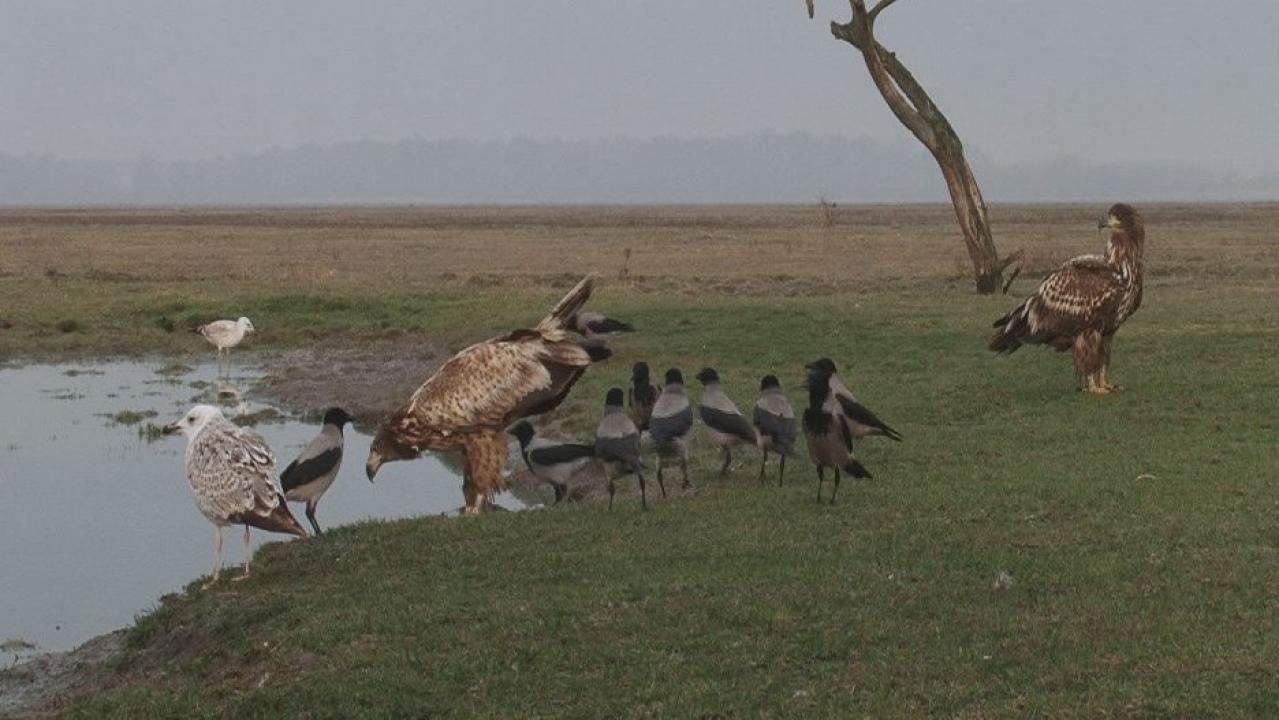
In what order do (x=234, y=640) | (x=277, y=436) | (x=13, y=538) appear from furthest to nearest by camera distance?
(x=277, y=436), (x=13, y=538), (x=234, y=640)

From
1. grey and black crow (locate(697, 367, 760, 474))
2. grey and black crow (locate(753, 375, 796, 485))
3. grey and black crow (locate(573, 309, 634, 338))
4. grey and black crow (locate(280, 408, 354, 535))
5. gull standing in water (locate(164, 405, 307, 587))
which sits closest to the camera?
gull standing in water (locate(164, 405, 307, 587))

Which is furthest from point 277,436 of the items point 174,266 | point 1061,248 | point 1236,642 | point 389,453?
point 1061,248

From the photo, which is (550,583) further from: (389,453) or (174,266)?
(174,266)

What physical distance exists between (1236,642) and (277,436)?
1640 centimetres

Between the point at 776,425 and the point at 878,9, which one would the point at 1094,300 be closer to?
the point at 776,425

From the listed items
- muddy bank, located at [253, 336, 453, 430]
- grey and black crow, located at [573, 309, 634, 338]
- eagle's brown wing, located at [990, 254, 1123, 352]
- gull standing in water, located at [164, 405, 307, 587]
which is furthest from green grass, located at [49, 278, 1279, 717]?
muddy bank, located at [253, 336, 453, 430]

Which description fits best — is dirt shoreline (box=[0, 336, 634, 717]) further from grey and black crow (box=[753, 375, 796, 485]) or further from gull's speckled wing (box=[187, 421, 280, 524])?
grey and black crow (box=[753, 375, 796, 485])

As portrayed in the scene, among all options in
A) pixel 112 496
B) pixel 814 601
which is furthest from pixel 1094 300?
pixel 112 496

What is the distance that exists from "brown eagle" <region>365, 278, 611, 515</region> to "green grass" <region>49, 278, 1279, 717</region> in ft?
3.65

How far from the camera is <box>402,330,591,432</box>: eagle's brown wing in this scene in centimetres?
1395

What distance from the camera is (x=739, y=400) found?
19781 millimetres

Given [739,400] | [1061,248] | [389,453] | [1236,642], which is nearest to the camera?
[1236,642]

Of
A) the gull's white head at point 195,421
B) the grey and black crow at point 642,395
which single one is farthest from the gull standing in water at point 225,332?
the gull's white head at point 195,421

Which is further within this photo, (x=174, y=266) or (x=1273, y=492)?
(x=174, y=266)
